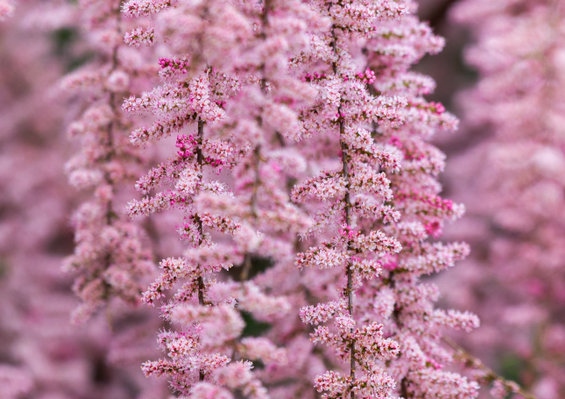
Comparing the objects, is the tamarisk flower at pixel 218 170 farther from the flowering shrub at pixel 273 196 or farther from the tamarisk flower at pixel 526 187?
the tamarisk flower at pixel 526 187

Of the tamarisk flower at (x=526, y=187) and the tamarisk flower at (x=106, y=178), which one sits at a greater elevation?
the tamarisk flower at (x=526, y=187)

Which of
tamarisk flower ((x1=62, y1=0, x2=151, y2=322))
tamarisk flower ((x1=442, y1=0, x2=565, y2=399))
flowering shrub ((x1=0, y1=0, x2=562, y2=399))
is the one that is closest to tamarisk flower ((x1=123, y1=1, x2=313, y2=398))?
flowering shrub ((x1=0, y1=0, x2=562, y2=399))

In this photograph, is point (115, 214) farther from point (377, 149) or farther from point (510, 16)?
point (510, 16)

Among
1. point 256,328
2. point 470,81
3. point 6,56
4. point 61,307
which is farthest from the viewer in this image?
point 470,81

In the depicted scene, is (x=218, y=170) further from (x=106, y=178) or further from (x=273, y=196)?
(x=106, y=178)

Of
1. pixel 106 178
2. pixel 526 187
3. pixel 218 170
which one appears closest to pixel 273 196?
pixel 218 170

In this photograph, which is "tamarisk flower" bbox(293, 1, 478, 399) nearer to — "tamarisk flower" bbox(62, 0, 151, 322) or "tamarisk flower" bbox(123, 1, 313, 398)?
"tamarisk flower" bbox(123, 1, 313, 398)

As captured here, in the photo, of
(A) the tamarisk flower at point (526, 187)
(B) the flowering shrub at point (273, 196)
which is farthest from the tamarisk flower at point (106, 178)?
(A) the tamarisk flower at point (526, 187)

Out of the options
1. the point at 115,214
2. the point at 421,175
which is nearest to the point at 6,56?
the point at 115,214
